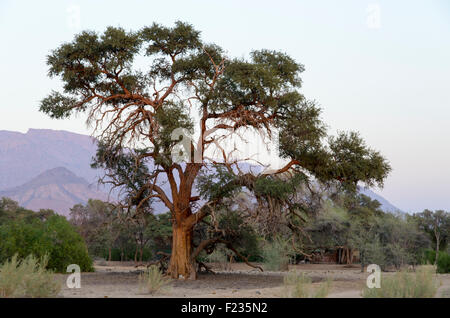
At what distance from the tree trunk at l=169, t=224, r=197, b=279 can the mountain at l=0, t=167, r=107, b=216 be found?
398ft

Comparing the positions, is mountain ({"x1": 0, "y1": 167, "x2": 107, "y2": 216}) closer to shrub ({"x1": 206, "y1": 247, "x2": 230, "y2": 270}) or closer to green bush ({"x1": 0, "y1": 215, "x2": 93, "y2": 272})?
shrub ({"x1": 206, "y1": 247, "x2": 230, "y2": 270})

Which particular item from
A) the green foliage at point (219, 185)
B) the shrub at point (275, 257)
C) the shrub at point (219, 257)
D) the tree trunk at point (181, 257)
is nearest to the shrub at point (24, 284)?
the green foliage at point (219, 185)

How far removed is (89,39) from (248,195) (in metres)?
8.15

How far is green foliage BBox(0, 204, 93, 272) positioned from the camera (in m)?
20.4

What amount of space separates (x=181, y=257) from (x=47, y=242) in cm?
646

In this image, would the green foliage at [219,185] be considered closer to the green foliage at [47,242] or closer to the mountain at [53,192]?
the green foliage at [47,242]

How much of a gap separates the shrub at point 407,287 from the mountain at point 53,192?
433ft

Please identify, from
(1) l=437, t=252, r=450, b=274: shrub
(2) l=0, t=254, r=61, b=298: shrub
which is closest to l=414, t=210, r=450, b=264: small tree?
(1) l=437, t=252, r=450, b=274: shrub

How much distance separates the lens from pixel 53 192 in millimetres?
150125

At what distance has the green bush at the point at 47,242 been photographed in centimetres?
2038

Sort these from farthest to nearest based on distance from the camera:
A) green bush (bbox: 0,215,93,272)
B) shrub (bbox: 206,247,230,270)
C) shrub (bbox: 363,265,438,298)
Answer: shrub (bbox: 206,247,230,270) → green bush (bbox: 0,215,93,272) → shrub (bbox: 363,265,438,298)

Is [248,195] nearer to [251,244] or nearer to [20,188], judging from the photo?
[251,244]

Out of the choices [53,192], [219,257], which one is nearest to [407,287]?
[219,257]
